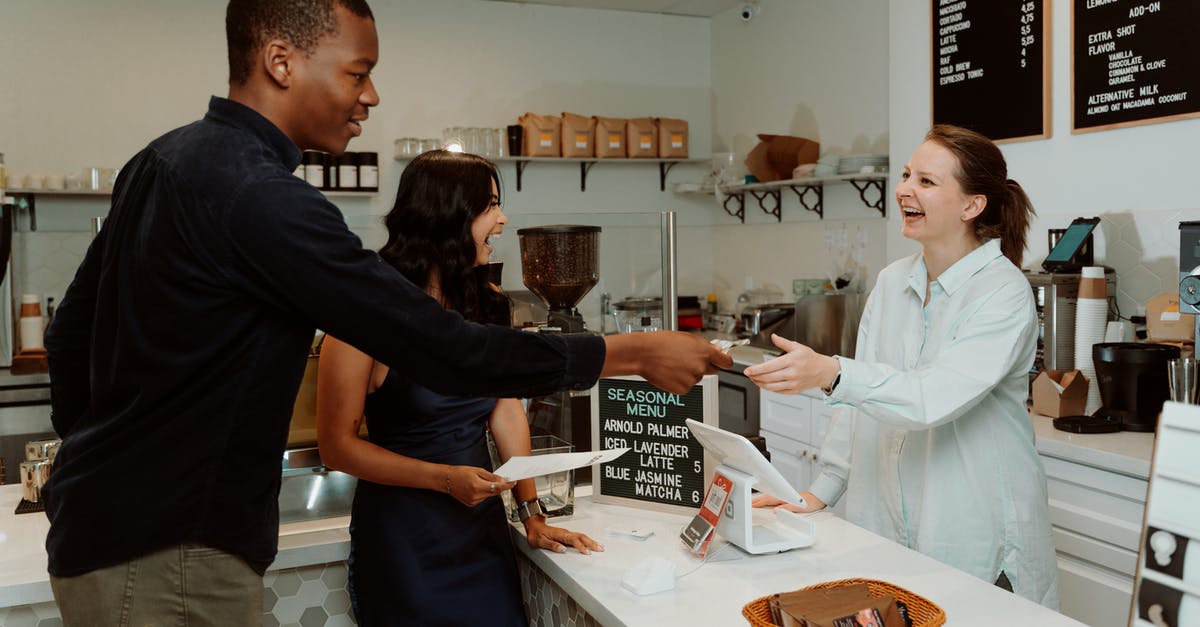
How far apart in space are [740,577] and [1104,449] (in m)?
1.50

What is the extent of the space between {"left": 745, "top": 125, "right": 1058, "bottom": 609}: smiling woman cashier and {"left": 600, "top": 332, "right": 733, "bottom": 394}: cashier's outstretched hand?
33 centimetres

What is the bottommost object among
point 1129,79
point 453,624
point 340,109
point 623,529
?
point 453,624

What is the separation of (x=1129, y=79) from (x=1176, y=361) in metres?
1.19

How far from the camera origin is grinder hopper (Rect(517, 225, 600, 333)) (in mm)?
2588

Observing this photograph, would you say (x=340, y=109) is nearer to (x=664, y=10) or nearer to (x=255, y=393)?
(x=255, y=393)

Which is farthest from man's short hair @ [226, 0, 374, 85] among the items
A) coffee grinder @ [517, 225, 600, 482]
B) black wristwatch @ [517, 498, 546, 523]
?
coffee grinder @ [517, 225, 600, 482]

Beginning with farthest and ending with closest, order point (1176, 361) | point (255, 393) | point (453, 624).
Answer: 1. point (1176, 361)
2. point (453, 624)
3. point (255, 393)

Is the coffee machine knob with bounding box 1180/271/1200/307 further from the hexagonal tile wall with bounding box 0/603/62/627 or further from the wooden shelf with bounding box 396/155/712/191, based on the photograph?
the wooden shelf with bounding box 396/155/712/191

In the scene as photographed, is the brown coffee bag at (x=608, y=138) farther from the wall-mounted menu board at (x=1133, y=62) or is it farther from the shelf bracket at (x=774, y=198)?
the wall-mounted menu board at (x=1133, y=62)

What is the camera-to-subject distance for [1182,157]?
10.4 feet

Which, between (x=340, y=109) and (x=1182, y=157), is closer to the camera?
(x=340, y=109)

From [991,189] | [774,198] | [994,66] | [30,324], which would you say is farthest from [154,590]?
Result: [774,198]

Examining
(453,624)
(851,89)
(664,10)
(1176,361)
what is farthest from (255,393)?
(664,10)

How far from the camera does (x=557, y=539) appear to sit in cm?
187
